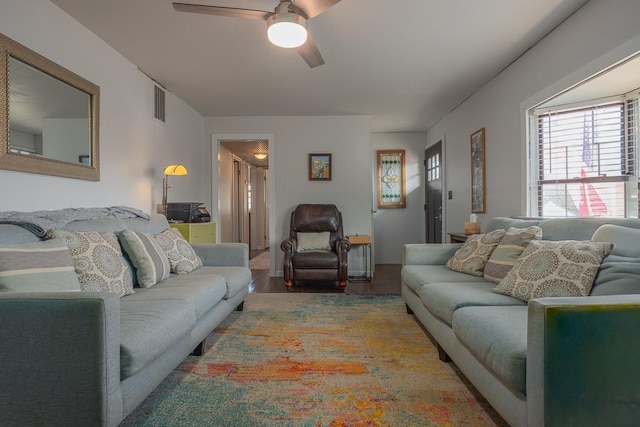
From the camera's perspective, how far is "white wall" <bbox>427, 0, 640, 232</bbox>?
2.00 metres

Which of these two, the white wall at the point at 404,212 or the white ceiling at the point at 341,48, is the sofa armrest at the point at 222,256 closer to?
the white ceiling at the point at 341,48

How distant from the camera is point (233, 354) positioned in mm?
2143

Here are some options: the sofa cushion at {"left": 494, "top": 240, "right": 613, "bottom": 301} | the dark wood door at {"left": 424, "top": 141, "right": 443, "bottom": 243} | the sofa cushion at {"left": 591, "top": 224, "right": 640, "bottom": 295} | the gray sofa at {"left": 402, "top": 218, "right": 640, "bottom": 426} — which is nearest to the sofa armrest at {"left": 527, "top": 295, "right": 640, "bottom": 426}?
the gray sofa at {"left": 402, "top": 218, "right": 640, "bottom": 426}

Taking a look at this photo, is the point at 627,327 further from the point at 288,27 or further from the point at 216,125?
the point at 216,125

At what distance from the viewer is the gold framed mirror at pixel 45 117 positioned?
1.89m

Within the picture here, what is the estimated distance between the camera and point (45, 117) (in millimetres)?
2152

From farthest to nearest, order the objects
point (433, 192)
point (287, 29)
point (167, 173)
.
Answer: point (433, 192), point (167, 173), point (287, 29)

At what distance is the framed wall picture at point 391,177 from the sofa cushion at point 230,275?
363cm

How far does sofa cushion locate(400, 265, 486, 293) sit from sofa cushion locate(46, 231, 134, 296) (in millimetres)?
1956

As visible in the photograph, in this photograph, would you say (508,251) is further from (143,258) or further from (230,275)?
(143,258)

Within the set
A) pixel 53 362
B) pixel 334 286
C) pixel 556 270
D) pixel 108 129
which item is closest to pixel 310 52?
pixel 108 129

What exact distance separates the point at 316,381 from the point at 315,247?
2.50 m

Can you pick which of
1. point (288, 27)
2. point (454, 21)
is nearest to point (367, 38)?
point (454, 21)

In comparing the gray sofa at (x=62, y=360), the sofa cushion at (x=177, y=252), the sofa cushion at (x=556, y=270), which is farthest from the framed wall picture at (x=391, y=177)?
the gray sofa at (x=62, y=360)
